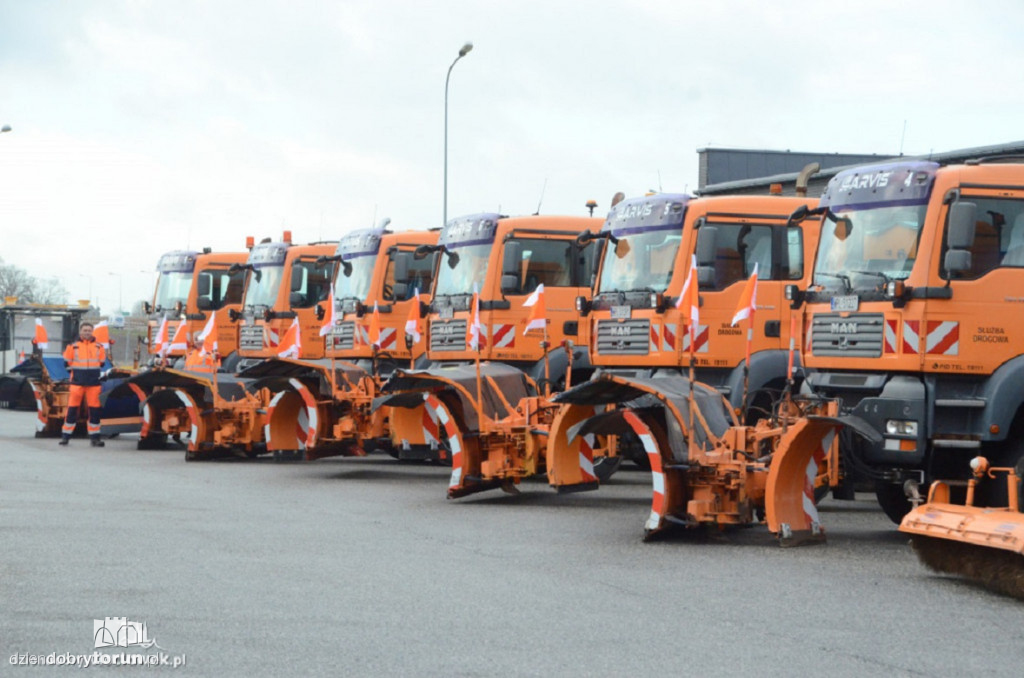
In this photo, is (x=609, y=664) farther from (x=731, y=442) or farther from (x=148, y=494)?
(x=148, y=494)

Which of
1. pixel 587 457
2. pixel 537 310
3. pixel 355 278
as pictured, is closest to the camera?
pixel 587 457

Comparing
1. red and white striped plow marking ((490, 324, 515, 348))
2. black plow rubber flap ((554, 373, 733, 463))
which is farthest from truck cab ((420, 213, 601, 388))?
black plow rubber flap ((554, 373, 733, 463))

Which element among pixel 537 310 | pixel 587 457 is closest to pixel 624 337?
pixel 537 310

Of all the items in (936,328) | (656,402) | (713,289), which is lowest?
Result: (656,402)

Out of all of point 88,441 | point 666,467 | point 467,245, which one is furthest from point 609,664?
point 88,441

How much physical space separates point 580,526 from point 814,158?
1175 inches

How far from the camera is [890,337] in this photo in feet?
38.7

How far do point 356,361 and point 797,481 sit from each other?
477 inches

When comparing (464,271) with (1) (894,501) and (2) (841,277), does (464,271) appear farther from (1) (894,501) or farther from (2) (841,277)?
(1) (894,501)

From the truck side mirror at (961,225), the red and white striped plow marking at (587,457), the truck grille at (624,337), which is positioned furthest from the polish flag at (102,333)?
the truck side mirror at (961,225)

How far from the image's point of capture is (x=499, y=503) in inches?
593

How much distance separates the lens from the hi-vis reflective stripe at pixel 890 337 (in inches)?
464

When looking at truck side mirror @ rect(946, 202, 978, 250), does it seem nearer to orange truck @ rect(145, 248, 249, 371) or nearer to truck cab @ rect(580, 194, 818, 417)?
truck cab @ rect(580, 194, 818, 417)

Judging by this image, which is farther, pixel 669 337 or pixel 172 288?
pixel 172 288
